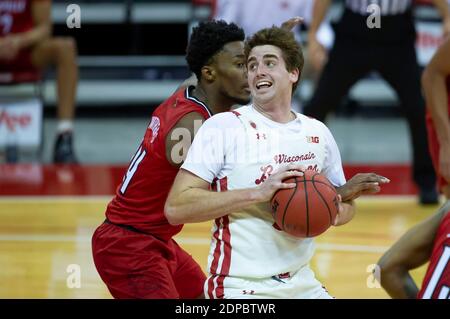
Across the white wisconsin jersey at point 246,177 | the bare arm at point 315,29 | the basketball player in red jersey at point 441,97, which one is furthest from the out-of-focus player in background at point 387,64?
the white wisconsin jersey at point 246,177

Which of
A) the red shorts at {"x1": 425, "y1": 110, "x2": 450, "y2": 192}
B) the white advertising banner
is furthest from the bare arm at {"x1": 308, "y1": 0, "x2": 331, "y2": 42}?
the white advertising banner

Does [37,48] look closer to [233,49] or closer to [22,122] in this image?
[22,122]

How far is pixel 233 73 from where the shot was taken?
4824 mm

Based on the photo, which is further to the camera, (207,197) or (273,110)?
(273,110)

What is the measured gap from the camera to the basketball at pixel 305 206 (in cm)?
423

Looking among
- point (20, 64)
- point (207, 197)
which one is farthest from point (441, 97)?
point (20, 64)

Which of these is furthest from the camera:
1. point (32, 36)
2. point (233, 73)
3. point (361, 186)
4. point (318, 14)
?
point (32, 36)

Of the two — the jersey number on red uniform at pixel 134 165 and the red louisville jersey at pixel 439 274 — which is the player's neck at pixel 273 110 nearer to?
the jersey number on red uniform at pixel 134 165

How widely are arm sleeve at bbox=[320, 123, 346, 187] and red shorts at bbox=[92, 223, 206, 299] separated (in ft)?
2.83

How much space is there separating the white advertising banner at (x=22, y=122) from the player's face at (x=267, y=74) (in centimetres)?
573

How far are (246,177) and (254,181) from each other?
0.11ft

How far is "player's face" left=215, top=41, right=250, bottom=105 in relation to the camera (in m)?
4.82

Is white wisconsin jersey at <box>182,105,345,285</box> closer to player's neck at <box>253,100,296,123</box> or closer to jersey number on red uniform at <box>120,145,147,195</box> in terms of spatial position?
player's neck at <box>253,100,296,123</box>
